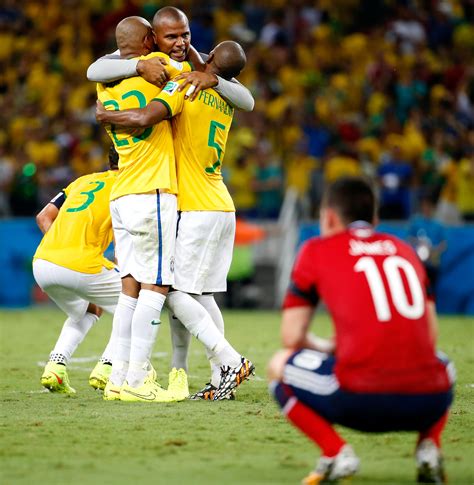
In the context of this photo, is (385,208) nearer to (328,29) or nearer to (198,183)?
(328,29)

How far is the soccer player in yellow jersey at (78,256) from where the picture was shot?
25.2ft

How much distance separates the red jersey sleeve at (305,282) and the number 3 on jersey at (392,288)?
19 centimetres

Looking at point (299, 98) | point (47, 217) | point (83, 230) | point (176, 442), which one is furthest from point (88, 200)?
point (299, 98)

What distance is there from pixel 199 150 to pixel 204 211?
40cm

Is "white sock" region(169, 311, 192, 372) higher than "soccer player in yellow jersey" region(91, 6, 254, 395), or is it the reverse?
"soccer player in yellow jersey" region(91, 6, 254, 395)

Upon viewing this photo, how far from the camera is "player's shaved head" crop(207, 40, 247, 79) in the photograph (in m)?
7.19

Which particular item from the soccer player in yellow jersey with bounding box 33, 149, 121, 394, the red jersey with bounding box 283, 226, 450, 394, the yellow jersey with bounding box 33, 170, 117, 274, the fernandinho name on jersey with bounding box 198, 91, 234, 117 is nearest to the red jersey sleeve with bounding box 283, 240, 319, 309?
the red jersey with bounding box 283, 226, 450, 394

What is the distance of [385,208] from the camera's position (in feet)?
51.9

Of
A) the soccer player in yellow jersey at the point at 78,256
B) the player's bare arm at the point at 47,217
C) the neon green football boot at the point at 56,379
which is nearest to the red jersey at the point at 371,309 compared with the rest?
the neon green football boot at the point at 56,379

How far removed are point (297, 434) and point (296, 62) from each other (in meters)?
14.1

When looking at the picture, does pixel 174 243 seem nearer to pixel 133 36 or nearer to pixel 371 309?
pixel 133 36

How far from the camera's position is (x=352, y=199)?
4.46 m

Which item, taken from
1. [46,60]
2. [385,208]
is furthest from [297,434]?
[46,60]

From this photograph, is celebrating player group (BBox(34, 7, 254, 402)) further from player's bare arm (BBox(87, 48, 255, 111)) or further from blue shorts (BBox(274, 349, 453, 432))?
blue shorts (BBox(274, 349, 453, 432))
